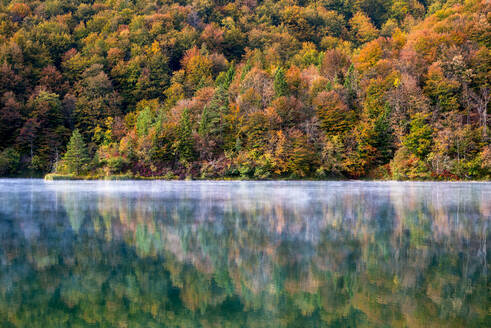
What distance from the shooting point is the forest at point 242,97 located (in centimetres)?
6188

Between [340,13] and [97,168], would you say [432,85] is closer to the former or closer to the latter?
[97,168]

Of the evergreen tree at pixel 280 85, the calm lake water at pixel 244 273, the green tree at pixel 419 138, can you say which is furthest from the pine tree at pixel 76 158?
the calm lake water at pixel 244 273

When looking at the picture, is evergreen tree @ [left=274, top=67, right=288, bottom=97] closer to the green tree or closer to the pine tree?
the green tree

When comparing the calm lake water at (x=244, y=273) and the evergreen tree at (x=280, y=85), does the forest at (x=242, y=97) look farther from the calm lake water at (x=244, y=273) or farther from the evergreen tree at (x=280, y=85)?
the calm lake water at (x=244, y=273)

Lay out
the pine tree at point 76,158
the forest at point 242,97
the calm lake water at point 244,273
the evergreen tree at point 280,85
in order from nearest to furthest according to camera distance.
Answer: the calm lake water at point 244,273 → the forest at point 242,97 → the pine tree at point 76,158 → the evergreen tree at point 280,85

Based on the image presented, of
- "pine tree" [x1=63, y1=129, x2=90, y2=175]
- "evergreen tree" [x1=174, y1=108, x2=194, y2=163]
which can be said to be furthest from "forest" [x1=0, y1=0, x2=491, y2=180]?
"evergreen tree" [x1=174, y1=108, x2=194, y2=163]

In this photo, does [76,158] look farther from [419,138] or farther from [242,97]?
Answer: [419,138]

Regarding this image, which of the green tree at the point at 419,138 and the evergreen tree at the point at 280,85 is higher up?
the evergreen tree at the point at 280,85

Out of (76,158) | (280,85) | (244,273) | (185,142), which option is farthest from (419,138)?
(244,273)

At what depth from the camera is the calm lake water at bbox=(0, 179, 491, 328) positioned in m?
6.91

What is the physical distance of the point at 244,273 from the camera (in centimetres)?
918

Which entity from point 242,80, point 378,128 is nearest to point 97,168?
point 242,80

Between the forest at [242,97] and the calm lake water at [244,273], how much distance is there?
46.1 m

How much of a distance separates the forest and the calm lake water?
46.1 m
